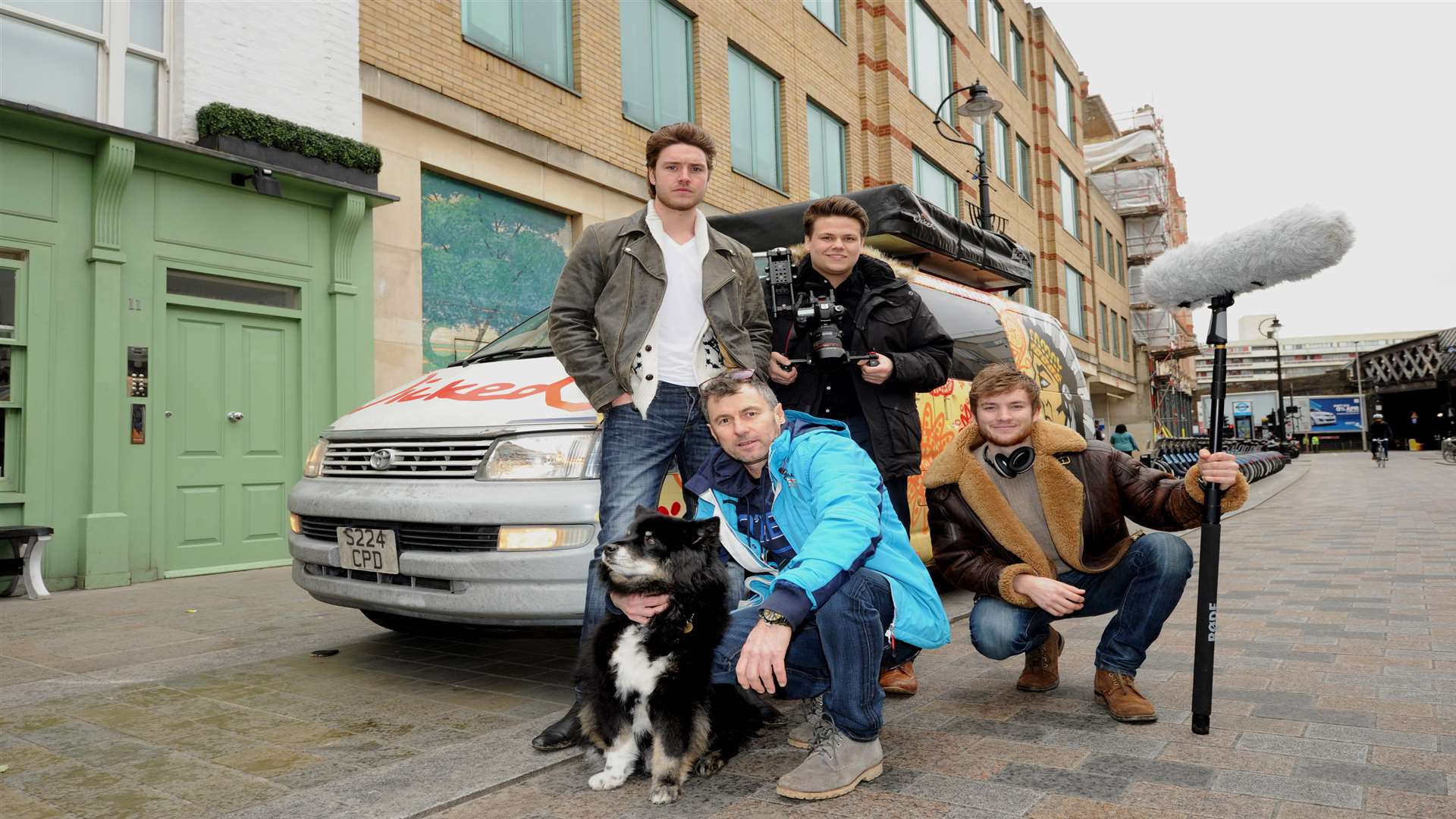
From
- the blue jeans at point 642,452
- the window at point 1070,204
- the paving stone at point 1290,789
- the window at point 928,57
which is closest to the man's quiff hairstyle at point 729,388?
the blue jeans at point 642,452

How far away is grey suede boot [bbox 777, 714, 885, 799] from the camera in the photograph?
263 cm

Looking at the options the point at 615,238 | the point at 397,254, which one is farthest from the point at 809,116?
the point at 615,238

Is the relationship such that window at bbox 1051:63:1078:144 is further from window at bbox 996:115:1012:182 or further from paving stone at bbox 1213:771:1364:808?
paving stone at bbox 1213:771:1364:808

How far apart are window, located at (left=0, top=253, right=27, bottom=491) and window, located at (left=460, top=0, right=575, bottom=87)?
4845mm

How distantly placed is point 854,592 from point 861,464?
380 mm

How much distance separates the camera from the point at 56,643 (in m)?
5.11

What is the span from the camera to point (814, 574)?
2547 mm

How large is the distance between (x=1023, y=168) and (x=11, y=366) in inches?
1063

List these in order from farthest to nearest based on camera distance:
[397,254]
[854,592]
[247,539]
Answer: [397,254] < [247,539] < [854,592]

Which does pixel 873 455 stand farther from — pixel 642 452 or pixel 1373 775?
pixel 1373 775

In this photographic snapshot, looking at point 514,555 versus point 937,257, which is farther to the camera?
point 937,257

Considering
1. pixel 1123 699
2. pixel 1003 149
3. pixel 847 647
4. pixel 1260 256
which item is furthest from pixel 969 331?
pixel 1003 149

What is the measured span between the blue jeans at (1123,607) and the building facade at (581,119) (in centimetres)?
657

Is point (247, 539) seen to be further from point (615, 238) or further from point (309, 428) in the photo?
point (615, 238)
